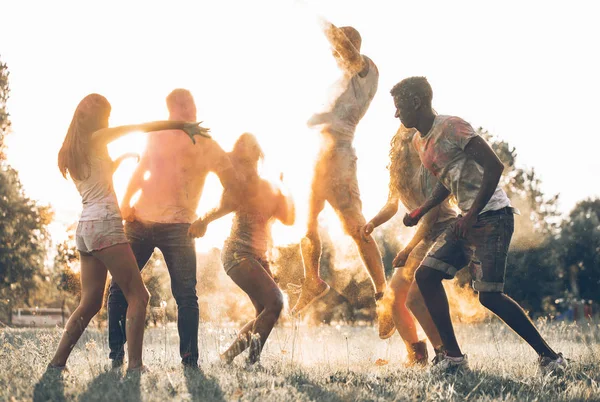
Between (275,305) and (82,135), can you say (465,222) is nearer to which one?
(275,305)

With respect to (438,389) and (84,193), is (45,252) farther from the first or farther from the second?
(438,389)

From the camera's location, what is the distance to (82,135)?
231 inches

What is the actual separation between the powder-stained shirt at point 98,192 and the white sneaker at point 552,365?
3692 mm

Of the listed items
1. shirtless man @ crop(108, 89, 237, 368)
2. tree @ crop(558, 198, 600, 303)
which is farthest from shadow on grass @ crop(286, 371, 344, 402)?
tree @ crop(558, 198, 600, 303)

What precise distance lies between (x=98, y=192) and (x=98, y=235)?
0.39m

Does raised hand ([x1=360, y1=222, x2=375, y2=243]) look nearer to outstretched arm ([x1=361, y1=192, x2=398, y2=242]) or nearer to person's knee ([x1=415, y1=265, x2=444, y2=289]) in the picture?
outstretched arm ([x1=361, y1=192, x2=398, y2=242])

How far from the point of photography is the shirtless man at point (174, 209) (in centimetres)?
637

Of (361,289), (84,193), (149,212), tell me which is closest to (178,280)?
(149,212)

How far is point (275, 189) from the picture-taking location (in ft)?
22.8

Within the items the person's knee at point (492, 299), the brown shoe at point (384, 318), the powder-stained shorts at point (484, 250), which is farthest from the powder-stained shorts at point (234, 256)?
the person's knee at point (492, 299)

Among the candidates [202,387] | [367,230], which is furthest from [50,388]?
[367,230]

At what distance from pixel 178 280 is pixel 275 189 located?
Answer: 1.33 metres

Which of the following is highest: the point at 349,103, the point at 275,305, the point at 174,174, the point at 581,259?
the point at 581,259

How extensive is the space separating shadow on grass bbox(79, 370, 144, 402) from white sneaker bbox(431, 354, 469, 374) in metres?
2.42
